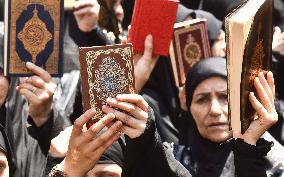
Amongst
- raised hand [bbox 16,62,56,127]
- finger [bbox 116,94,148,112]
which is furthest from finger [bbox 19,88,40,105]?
finger [bbox 116,94,148,112]

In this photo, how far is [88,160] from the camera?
1970 millimetres

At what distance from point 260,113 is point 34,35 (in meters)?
1.00

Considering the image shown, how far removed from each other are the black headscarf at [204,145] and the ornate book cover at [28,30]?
0.87 meters

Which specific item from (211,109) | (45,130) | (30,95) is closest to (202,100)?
(211,109)

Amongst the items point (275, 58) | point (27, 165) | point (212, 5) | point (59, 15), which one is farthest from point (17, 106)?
point (212, 5)

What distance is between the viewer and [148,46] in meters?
2.85

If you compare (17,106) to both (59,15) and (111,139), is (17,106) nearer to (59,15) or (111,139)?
(59,15)

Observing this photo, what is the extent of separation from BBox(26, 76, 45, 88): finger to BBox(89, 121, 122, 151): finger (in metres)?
0.71

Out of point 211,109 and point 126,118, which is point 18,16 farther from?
point 211,109

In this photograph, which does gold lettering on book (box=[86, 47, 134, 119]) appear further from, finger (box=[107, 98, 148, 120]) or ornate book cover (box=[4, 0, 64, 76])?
ornate book cover (box=[4, 0, 64, 76])

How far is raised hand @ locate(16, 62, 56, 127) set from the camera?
8.42 ft

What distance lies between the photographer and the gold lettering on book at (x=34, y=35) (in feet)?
8.44

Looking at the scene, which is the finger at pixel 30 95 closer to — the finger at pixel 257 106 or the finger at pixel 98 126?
the finger at pixel 98 126

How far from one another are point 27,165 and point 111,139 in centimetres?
104
